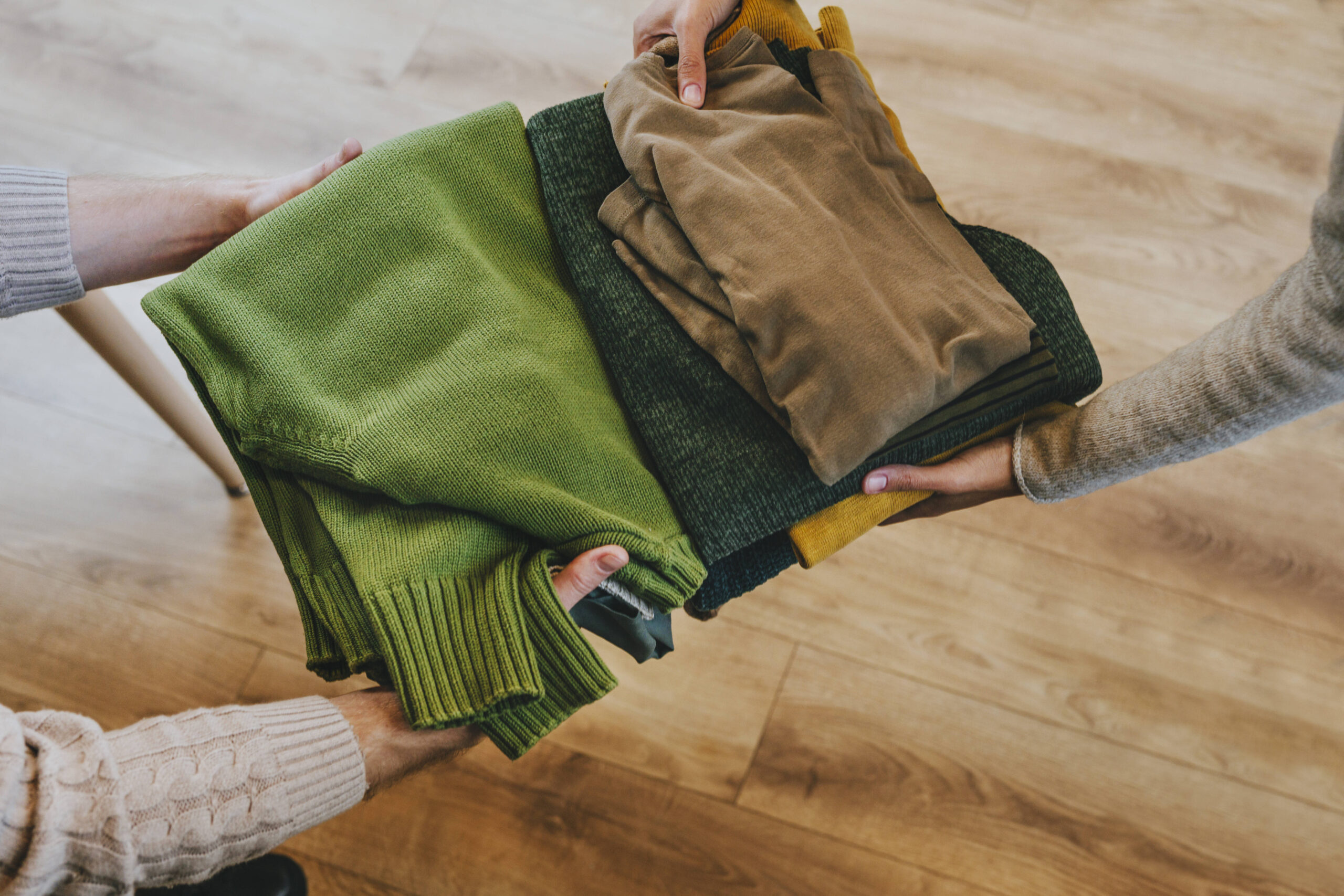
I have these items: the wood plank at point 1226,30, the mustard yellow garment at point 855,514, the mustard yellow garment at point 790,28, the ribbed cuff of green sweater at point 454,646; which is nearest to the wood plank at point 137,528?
the ribbed cuff of green sweater at point 454,646

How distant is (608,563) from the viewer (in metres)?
0.53

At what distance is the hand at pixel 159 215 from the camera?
2.21 ft

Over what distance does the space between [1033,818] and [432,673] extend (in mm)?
815

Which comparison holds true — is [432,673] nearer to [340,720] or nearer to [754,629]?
[340,720]

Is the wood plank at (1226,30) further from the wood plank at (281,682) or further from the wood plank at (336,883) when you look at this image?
the wood plank at (336,883)

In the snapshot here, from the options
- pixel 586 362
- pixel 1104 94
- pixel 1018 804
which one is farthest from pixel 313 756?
pixel 1104 94

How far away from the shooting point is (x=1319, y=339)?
499 millimetres

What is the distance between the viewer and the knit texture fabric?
587 millimetres

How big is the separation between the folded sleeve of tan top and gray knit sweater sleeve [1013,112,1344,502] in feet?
0.33

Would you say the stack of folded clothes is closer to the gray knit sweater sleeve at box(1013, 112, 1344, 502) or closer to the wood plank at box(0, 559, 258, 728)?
the gray knit sweater sleeve at box(1013, 112, 1344, 502)

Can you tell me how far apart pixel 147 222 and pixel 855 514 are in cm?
63

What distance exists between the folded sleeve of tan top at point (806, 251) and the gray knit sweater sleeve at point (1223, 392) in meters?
0.10

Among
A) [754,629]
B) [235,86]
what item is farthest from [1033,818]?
[235,86]

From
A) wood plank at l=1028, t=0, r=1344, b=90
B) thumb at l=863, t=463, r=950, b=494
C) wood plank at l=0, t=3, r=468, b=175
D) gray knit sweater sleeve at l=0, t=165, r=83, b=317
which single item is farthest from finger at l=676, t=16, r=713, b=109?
wood plank at l=1028, t=0, r=1344, b=90
